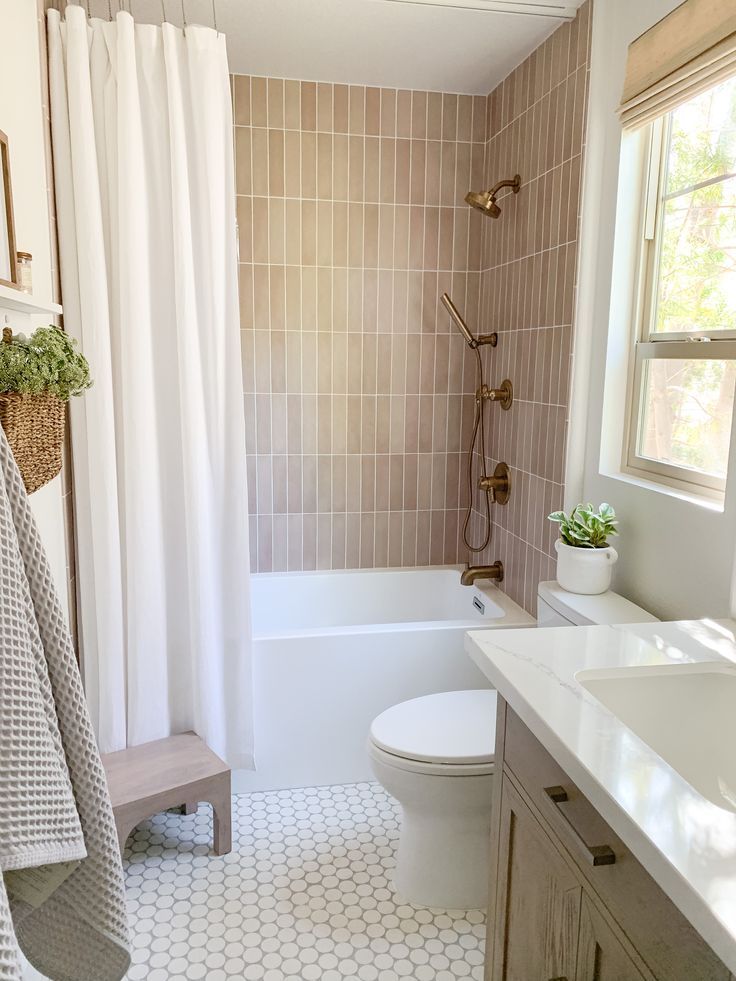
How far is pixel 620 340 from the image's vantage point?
6.75 feet

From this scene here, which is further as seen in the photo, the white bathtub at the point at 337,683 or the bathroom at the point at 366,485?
the white bathtub at the point at 337,683

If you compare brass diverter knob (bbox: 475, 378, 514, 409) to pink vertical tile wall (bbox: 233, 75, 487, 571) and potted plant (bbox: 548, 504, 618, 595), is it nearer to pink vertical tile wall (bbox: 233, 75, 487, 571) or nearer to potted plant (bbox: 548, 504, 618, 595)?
pink vertical tile wall (bbox: 233, 75, 487, 571)

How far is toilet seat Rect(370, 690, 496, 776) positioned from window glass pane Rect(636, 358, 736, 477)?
2.74ft

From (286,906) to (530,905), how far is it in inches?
37.1

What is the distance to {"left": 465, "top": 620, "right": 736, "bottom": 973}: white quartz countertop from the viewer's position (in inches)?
28.8

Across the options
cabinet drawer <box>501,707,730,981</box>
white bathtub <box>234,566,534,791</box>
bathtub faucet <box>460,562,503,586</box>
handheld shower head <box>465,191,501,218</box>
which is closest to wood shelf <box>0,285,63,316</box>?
cabinet drawer <box>501,707,730,981</box>

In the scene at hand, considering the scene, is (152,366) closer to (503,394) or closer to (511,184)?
(503,394)

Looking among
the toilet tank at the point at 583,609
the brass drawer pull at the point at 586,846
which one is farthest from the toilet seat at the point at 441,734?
the brass drawer pull at the point at 586,846

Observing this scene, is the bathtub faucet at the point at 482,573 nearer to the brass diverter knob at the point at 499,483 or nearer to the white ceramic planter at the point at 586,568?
the brass diverter knob at the point at 499,483

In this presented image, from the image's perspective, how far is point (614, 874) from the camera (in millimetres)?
936

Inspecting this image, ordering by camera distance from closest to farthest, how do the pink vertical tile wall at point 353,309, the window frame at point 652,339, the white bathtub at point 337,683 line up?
the window frame at point 652,339 < the white bathtub at point 337,683 < the pink vertical tile wall at point 353,309

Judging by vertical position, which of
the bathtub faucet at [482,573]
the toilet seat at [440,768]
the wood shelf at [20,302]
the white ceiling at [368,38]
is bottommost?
the toilet seat at [440,768]

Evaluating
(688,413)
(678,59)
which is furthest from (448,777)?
(678,59)

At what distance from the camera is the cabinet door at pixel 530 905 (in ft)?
3.55
